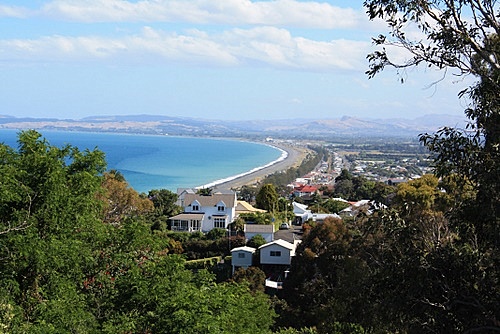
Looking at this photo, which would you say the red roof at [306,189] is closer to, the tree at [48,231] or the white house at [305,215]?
the white house at [305,215]

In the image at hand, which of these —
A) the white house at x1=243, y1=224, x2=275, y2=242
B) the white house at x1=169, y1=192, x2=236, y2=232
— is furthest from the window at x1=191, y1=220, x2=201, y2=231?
the white house at x1=243, y1=224, x2=275, y2=242

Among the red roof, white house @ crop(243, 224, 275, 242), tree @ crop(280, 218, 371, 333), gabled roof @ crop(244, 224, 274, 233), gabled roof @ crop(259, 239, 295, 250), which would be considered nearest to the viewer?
tree @ crop(280, 218, 371, 333)

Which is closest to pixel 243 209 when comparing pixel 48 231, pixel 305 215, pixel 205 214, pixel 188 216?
pixel 205 214

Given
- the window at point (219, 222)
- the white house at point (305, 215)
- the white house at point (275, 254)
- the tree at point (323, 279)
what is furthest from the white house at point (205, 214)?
the tree at point (323, 279)

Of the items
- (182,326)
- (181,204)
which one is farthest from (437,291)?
(181,204)

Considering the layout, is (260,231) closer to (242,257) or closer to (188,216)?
(242,257)

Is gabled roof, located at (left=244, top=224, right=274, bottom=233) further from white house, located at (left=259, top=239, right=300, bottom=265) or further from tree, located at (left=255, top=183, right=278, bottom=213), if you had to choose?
tree, located at (left=255, top=183, right=278, bottom=213)
